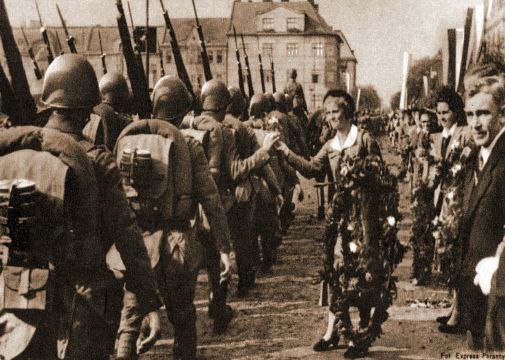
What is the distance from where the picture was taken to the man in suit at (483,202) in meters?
4.00

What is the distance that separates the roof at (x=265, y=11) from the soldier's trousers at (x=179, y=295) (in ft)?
257

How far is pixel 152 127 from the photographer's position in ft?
18.3

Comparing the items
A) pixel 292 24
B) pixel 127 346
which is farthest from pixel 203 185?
pixel 292 24

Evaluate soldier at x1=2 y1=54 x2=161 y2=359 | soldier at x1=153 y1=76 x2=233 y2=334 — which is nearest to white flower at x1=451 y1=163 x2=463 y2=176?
soldier at x1=153 y1=76 x2=233 y2=334

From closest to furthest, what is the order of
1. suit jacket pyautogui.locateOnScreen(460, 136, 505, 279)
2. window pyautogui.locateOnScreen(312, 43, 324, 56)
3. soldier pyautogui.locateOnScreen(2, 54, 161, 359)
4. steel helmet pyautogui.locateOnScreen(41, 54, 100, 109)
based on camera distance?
soldier pyautogui.locateOnScreen(2, 54, 161, 359)
suit jacket pyautogui.locateOnScreen(460, 136, 505, 279)
steel helmet pyautogui.locateOnScreen(41, 54, 100, 109)
window pyautogui.locateOnScreen(312, 43, 324, 56)

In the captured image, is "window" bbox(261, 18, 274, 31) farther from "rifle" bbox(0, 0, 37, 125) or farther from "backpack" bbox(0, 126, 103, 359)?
"backpack" bbox(0, 126, 103, 359)

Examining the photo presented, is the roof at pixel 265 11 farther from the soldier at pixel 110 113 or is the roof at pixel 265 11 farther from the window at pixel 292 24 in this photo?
the soldier at pixel 110 113

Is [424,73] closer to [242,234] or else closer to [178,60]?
[178,60]

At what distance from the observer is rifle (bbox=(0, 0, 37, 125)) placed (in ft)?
18.9

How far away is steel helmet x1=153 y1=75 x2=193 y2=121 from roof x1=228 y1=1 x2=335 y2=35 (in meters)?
77.8

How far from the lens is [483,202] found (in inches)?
159

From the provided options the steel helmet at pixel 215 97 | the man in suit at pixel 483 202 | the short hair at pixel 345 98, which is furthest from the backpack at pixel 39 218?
the steel helmet at pixel 215 97

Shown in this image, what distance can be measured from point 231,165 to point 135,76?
1419 millimetres

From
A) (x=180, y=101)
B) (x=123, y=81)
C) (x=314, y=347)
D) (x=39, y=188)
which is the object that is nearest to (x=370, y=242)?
(x=314, y=347)
